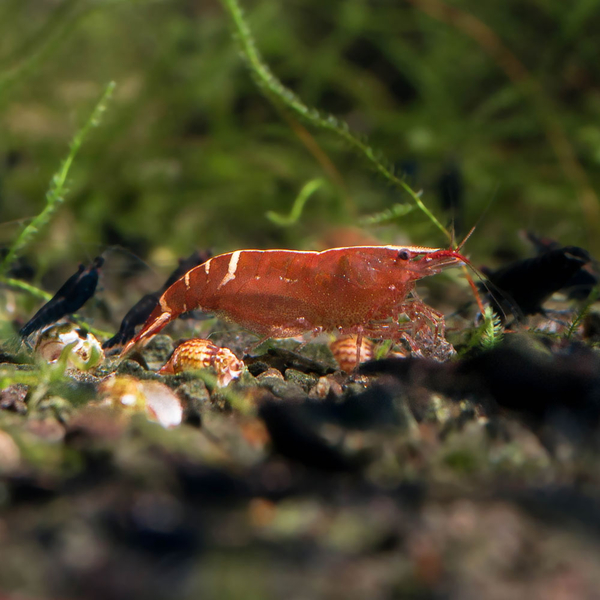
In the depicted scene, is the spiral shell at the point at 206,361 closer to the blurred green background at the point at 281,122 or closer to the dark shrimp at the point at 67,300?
the dark shrimp at the point at 67,300

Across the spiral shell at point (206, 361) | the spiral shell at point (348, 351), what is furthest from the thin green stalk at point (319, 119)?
the spiral shell at point (206, 361)

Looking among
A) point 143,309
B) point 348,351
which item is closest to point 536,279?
point 348,351

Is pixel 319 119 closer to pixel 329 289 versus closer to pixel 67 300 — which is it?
pixel 329 289

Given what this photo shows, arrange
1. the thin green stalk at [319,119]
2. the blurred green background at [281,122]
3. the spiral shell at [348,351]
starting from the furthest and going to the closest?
the blurred green background at [281,122]
the thin green stalk at [319,119]
the spiral shell at [348,351]

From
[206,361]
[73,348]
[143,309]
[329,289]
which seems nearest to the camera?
[206,361]

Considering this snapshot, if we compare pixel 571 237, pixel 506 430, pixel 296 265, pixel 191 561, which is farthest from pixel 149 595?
pixel 571 237

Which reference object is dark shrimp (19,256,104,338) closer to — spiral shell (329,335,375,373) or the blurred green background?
spiral shell (329,335,375,373)

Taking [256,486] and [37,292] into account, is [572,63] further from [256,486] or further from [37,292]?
[256,486]
